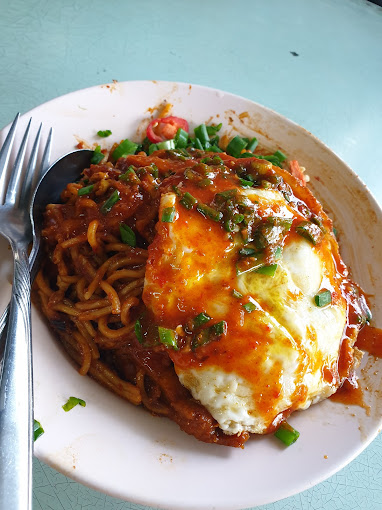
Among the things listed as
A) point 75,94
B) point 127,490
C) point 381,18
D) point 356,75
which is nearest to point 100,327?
point 127,490

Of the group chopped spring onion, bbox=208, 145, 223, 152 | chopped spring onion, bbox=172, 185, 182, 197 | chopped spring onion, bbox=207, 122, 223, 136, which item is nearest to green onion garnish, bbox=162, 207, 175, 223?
chopped spring onion, bbox=172, 185, 182, 197

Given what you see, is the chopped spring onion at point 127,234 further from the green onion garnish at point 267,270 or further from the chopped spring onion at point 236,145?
the chopped spring onion at point 236,145

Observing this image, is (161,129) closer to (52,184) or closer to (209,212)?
(52,184)

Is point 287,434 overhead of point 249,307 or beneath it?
beneath

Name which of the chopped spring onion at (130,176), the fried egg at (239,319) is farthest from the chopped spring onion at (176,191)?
the chopped spring onion at (130,176)

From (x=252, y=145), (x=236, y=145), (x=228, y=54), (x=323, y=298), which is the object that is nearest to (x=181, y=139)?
(x=236, y=145)
